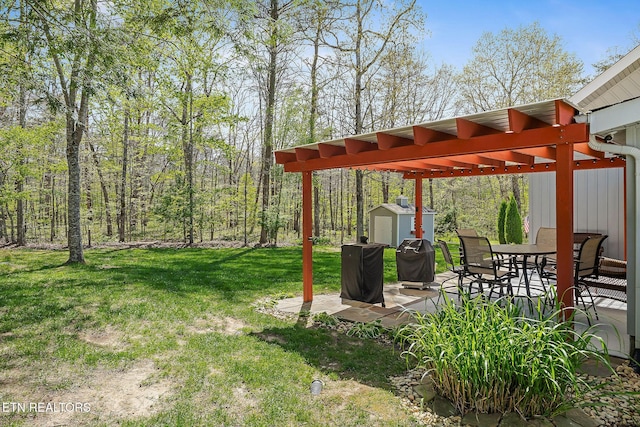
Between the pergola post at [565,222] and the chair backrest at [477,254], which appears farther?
the chair backrest at [477,254]

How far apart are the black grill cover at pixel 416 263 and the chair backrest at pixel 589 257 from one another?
6.53 ft

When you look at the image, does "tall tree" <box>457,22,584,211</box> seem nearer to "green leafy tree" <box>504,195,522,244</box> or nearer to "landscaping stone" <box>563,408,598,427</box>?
"green leafy tree" <box>504,195,522,244</box>

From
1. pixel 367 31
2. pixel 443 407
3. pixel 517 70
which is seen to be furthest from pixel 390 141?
pixel 517 70

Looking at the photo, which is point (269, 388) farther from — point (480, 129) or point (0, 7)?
point (0, 7)

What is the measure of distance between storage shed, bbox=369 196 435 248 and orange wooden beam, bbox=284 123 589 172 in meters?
7.53

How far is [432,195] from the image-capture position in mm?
18516

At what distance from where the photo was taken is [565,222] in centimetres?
323

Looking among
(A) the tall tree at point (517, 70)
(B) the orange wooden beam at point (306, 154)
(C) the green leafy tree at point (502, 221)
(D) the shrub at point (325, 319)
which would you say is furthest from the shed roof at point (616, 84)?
(A) the tall tree at point (517, 70)

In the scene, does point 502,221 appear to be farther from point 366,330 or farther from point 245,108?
point 245,108

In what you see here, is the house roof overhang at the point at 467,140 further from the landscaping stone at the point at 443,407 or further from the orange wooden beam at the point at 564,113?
the landscaping stone at the point at 443,407

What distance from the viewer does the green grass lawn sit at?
2.69 meters

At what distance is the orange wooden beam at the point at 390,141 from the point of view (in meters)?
4.23

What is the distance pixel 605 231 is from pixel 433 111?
36.0ft

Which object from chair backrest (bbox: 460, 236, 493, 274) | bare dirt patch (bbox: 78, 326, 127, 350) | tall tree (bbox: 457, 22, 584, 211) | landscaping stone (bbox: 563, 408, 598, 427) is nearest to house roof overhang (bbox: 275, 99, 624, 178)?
chair backrest (bbox: 460, 236, 493, 274)
